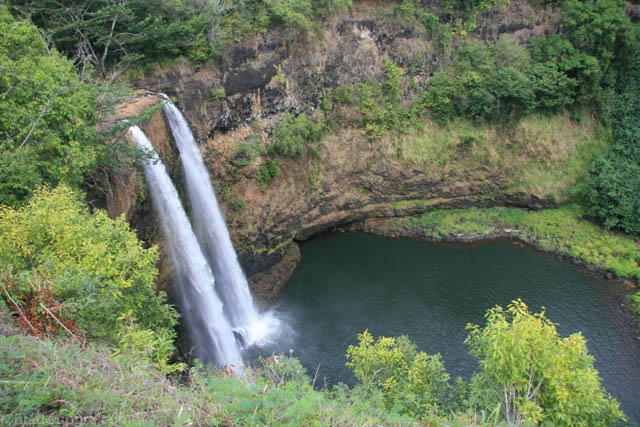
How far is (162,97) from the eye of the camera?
17.3m

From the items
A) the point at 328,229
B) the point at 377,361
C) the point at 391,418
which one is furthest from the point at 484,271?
the point at 391,418

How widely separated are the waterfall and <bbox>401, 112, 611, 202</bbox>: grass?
16.0m

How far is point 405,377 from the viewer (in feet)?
35.8

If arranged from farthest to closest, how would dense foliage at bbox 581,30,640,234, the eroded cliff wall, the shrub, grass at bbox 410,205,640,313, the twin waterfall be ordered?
dense foliage at bbox 581,30,640,234 → the shrub → grass at bbox 410,205,640,313 → the eroded cliff wall → the twin waterfall

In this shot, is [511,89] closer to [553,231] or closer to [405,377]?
[553,231]

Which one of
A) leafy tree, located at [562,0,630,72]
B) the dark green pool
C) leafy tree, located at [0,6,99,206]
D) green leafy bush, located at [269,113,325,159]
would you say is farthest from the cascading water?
leafy tree, located at [562,0,630,72]

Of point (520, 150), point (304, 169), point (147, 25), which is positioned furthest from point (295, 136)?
point (520, 150)

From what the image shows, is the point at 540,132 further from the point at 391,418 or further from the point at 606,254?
the point at 391,418

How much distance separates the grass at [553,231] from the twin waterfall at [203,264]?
12668 millimetres

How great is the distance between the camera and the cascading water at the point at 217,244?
17578 millimetres

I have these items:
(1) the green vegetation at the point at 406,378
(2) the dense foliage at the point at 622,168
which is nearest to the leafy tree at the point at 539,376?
(1) the green vegetation at the point at 406,378

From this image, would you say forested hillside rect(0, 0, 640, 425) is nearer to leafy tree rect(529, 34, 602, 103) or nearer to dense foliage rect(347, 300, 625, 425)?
dense foliage rect(347, 300, 625, 425)

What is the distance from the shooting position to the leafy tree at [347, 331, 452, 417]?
10.1 metres

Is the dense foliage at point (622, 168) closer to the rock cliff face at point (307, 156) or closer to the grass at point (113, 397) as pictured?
the rock cliff face at point (307, 156)
